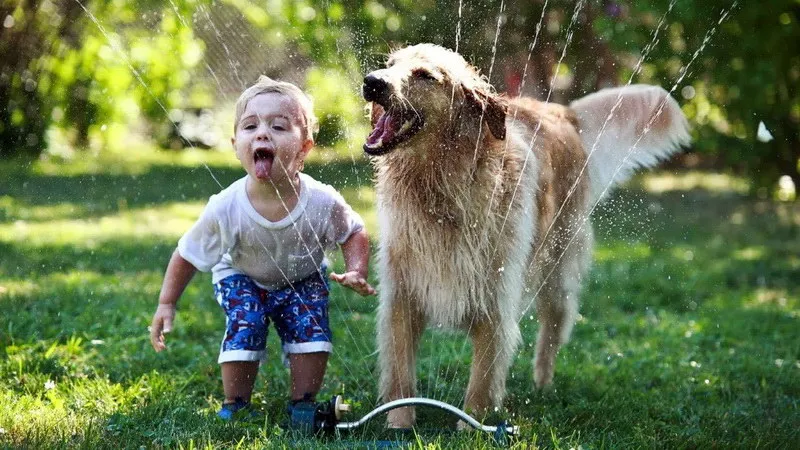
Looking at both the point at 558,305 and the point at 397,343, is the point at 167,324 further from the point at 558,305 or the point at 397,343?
the point at 558,305

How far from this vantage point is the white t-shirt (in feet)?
11.1

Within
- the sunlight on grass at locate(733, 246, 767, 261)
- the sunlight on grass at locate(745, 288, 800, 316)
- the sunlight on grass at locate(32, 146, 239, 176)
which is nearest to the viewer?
the sunlight on grass at locate(745, 288, 800, 316)

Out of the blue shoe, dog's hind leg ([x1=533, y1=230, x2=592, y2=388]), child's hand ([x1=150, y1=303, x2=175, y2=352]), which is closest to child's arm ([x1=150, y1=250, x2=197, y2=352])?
child's hand ([x1=150, y1=303, x2=175, y2=352])

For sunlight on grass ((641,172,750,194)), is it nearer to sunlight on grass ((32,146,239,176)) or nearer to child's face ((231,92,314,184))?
sunlight on grass ((32,146,239,176))

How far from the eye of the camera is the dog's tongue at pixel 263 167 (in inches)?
128

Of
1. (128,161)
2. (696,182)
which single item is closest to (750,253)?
(696,182)

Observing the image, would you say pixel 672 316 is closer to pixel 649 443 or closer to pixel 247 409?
pixel 649 443

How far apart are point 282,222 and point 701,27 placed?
208 inches

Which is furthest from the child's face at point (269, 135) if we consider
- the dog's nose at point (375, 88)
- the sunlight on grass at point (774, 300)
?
the sunlight on grass at point (774, 300)

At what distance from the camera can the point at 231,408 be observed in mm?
3369

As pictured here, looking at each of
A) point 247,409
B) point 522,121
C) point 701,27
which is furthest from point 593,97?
point 701,27

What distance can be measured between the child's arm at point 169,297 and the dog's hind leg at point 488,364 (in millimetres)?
1033

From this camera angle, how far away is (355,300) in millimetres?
5605

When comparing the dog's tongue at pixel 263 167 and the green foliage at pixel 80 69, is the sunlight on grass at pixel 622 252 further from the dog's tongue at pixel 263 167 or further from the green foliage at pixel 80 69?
the dog's tongue at pixel 263 167
